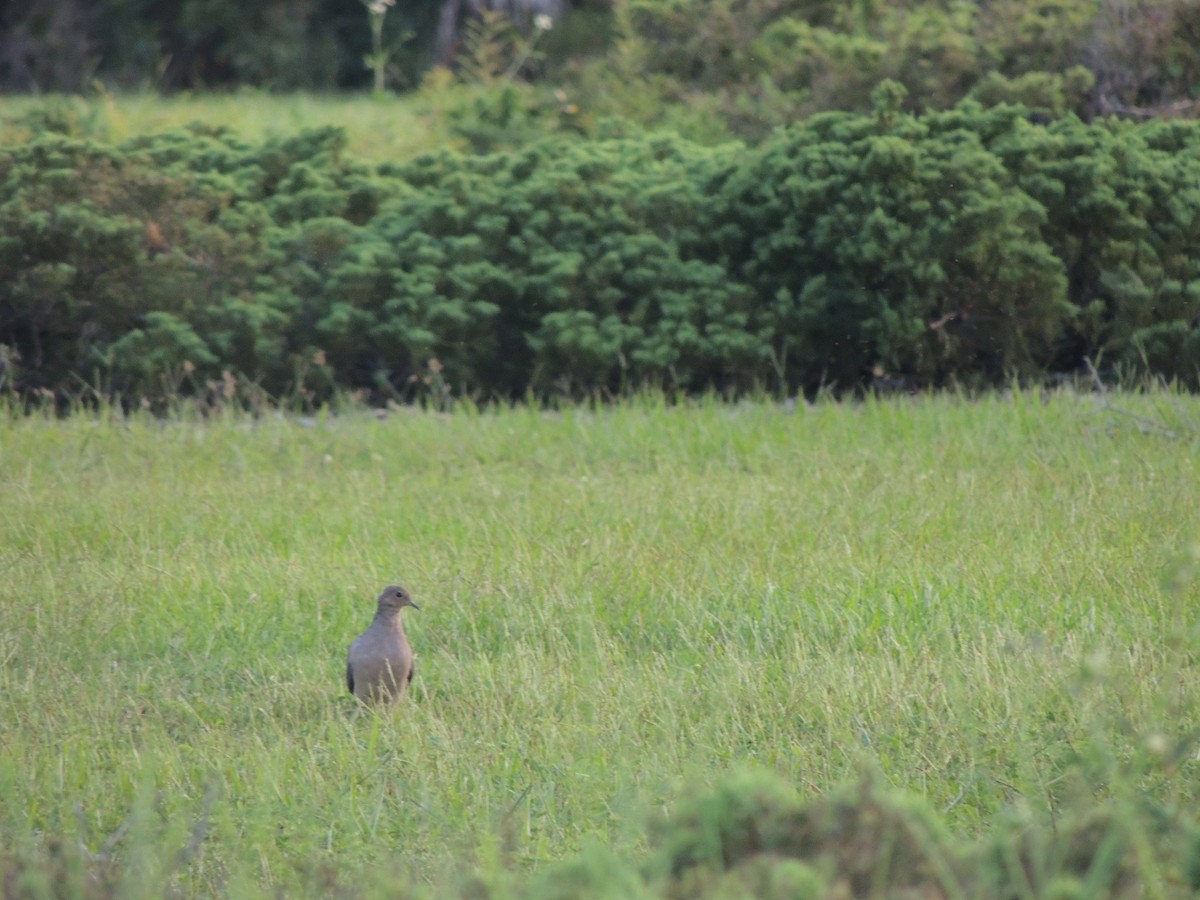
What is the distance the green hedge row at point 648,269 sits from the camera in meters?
9.02

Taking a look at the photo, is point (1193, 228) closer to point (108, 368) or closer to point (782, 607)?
point (782, 607)

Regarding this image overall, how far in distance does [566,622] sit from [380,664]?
995 mm

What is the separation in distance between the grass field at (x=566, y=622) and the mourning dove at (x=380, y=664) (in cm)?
10

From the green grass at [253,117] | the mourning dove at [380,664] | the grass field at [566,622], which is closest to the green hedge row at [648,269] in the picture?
the grass field at [566,622]

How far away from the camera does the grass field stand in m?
3.85

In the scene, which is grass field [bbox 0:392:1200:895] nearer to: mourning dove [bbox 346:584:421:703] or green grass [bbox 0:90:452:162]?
mourning dove [bbox 346:584:421:703]

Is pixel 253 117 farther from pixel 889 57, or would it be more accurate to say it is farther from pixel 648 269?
pixel 648 269

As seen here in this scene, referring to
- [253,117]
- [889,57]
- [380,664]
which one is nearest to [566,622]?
[380,664]

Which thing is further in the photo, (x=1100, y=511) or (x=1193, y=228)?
(x=1193, y=228)

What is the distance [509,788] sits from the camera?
13.3 ft

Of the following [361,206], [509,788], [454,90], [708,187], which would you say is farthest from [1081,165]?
[454,90]

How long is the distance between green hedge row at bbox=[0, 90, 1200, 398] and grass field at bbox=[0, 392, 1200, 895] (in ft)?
3.24

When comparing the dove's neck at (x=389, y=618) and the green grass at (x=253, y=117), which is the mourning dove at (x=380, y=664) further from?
the green grass at (x=253, y=117)

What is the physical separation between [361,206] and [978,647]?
6.34 meters
